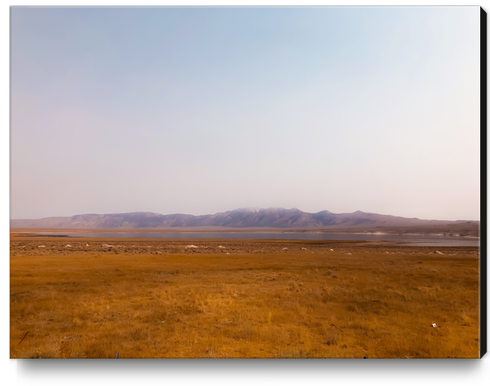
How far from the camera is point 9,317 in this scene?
4.90 meters

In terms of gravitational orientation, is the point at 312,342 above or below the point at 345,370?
above

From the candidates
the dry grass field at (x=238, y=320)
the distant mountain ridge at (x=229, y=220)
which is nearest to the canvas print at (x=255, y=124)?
the dry grass field at (x=238, y=320)

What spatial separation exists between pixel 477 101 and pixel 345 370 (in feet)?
18.8

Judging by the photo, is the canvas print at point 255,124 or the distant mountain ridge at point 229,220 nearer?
the canvas print at point 255,124

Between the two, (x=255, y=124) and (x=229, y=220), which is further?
(x=229, y=220)

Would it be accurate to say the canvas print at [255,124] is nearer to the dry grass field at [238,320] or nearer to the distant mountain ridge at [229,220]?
the dry grass field at [238,320]

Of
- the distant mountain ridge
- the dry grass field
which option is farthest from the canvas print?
the distant mountain ridge

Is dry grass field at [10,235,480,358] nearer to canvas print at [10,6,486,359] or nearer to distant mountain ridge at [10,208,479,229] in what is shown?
canvas print at [10,6,486,359]

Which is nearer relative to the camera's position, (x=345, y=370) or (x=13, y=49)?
(x=345, y=370)

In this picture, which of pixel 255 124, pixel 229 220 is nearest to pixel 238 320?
pixel 255 124

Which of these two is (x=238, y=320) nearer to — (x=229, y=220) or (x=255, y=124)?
(x=255, y=124)

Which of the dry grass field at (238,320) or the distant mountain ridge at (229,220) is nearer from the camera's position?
the dry grass field at (238,320)
